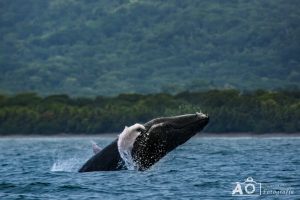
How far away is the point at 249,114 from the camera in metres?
128

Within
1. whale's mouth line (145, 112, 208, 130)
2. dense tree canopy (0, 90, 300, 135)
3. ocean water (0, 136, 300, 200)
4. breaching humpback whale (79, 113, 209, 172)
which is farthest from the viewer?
dense tree canopy (0, 90, 300, 135)

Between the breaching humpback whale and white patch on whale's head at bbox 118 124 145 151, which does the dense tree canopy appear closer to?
the breaching humpback whale

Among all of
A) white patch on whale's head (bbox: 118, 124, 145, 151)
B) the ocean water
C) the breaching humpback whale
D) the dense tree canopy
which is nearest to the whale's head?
the breaching humpback whale

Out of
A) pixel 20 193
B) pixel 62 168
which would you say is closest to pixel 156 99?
pixel 62 168

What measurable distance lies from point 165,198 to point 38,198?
13.3 ft

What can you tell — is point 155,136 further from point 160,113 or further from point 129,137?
point 160,113

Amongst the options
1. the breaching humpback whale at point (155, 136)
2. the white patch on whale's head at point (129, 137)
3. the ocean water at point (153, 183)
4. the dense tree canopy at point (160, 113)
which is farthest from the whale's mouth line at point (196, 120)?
the dense tree canopy at point (160, 113)

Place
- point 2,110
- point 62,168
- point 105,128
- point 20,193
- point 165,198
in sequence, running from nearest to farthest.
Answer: point 165,198, point 20,193, point 62,168, point 105,128, point 2,110

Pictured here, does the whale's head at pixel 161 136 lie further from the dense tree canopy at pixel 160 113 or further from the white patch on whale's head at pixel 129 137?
the dense tree canopy at pixel 160 113

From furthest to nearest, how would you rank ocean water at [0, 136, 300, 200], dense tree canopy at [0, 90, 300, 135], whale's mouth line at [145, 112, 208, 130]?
dense tree canopy at [0, 90, 300, 135] → whale's mouth line at [145, 112, 208, 130] → ocean water at [0, 136, 300, 200]

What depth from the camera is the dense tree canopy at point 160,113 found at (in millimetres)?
126125

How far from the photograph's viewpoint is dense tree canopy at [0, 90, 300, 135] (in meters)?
126

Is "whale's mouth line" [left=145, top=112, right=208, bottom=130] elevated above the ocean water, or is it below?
above

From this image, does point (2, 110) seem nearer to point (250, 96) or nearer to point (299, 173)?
point (250, 96)
